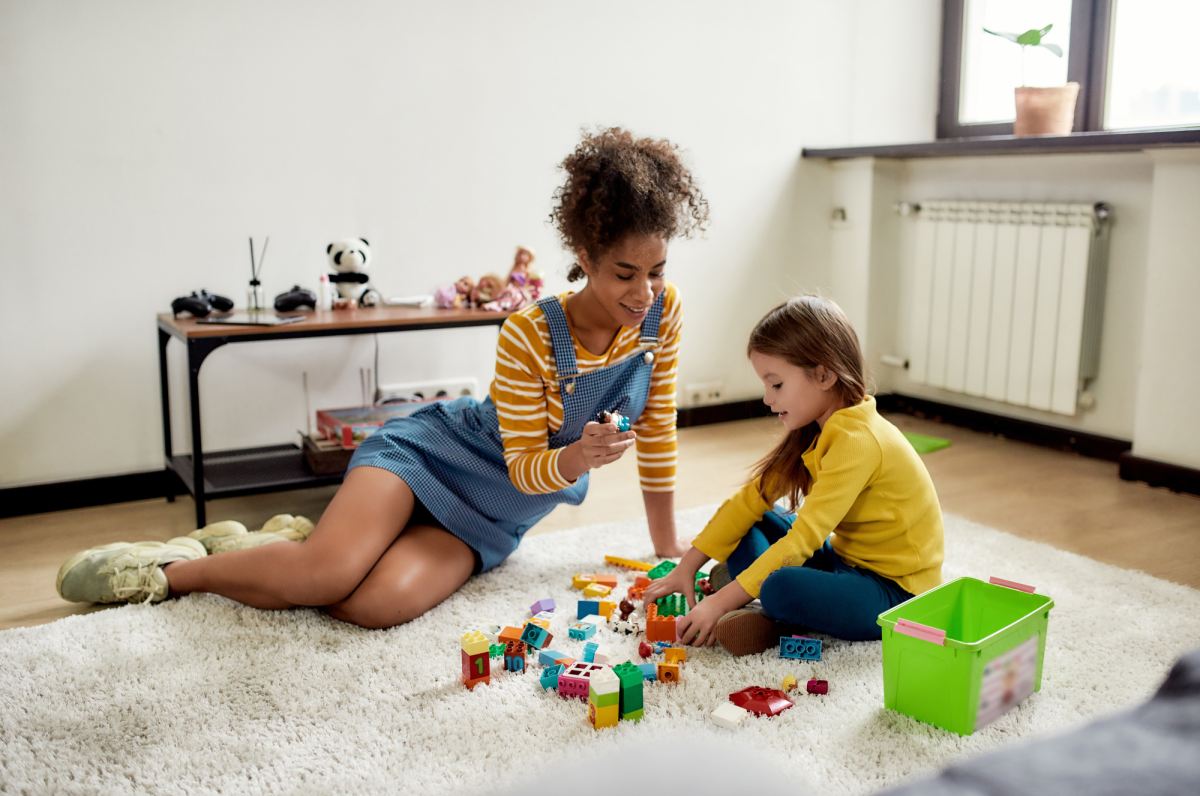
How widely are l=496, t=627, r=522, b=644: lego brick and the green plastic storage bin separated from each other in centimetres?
56

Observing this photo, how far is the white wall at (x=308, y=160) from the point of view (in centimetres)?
227

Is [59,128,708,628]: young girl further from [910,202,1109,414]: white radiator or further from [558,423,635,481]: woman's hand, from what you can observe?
[910,202,1109,414]: white radiator

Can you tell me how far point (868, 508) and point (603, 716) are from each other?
0.52m

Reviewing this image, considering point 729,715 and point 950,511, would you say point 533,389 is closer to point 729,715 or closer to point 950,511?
point 729,715

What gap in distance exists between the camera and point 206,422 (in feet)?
8.22

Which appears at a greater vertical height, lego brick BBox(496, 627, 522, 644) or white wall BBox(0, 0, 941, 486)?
white wall BBox(0, 0, 941, 486)

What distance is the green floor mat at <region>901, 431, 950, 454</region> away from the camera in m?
2.86

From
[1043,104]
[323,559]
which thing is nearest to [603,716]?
[323,559]

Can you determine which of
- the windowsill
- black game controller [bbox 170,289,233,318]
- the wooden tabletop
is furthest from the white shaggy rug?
the windowsill

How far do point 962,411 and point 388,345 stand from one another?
1891 millimetres

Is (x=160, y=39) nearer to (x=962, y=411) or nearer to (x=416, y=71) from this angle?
(x=416, y=71)

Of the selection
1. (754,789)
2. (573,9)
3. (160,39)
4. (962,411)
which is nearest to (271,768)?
(754,789)

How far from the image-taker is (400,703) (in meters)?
1.36

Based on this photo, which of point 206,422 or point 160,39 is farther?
point 206,422
